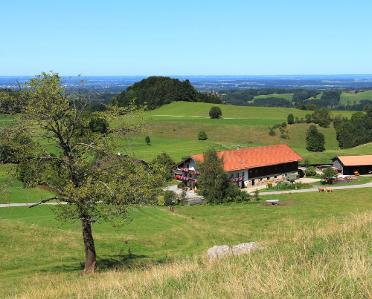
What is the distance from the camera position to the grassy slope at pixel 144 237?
60.8ft

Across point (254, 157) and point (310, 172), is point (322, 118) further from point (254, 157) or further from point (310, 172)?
point (254, 157)

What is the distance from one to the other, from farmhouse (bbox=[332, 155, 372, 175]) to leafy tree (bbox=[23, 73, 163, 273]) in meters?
78.2

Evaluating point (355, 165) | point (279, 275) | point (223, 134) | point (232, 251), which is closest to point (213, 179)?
point (355, 165)

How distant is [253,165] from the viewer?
93625 mm

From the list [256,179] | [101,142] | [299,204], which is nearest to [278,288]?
[101,142]

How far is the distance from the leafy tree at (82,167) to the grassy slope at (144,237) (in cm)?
316

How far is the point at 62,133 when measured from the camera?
959 inches

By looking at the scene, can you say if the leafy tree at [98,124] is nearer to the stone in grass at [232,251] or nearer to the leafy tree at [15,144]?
the leafy tree at [15,144]

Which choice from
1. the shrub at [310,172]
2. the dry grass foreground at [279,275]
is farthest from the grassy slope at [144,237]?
the shrub at [310,172]

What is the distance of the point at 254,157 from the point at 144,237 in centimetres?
6088

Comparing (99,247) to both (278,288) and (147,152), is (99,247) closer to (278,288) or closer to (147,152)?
(278,288)

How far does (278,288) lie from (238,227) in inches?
1511

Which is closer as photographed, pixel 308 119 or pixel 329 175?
pixel 329 175

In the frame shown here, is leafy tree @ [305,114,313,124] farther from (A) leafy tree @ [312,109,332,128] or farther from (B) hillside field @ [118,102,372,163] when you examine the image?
(B) hillside field @ [118,102,372,163]
